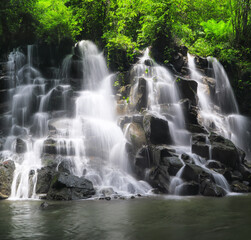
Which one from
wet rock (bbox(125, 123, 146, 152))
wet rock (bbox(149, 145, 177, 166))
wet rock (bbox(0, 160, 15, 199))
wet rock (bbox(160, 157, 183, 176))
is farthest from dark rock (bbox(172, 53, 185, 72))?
wet rock (bbox(0, 160, 15, 199))

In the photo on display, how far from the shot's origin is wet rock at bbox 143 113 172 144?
10.7m

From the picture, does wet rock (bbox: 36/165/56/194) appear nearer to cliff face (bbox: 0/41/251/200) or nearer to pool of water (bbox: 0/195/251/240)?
cliff face (bbox: 0/41/251/200)

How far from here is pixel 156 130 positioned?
10844 millimetres

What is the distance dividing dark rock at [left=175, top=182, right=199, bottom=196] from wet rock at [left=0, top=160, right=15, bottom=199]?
229 inches

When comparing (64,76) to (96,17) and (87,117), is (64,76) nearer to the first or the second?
(87,117)

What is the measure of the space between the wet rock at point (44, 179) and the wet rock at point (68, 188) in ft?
1.51

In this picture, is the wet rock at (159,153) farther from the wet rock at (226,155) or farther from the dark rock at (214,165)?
the wet rock at (226,155)

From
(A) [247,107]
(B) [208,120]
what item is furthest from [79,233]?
(A) [247,107]

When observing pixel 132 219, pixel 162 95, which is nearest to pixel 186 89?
pixel 162 95

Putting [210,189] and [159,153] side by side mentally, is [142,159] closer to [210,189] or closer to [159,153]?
[159,153]

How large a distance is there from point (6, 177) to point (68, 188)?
2494 mm

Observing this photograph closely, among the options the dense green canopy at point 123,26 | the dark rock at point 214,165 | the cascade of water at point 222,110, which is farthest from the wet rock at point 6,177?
the dense green canopy at point 123,26

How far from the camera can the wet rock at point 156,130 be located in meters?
10.7

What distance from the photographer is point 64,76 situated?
16.7 meters
